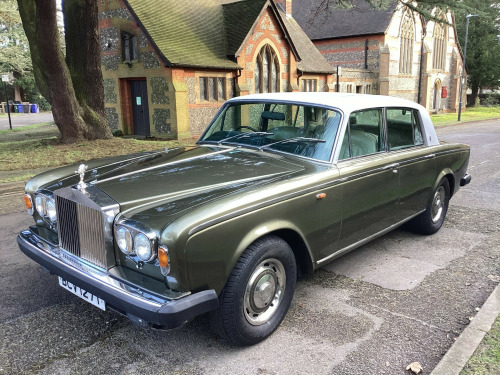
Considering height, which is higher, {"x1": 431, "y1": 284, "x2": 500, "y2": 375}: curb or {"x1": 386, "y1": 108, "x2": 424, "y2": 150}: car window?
{"x1": 386, "y1": 108, "x2": 424, "y2": 150}: car window

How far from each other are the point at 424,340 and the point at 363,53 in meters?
34.3

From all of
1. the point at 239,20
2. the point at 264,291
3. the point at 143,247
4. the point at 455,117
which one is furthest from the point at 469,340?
the point at 455,117

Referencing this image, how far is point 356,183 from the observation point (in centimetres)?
377

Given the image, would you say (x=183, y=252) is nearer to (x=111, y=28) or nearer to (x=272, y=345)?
(x=272, y=345)

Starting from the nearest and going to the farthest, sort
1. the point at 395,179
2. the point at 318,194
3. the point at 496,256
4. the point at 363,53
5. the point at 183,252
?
the point at 183,252
the point at 318,194
the point at 395,179
the point at 496,256
the point at 363,53

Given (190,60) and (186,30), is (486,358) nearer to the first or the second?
(190,60)

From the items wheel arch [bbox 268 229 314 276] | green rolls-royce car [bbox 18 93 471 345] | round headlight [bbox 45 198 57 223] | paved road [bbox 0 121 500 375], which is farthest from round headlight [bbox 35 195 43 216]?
wheel arch [bbox 268 229 314 276]

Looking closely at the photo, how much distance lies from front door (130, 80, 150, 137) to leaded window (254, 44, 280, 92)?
5423 mm

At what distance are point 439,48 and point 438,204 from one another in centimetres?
4035

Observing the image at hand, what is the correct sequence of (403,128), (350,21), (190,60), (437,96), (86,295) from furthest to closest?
(437,96) → (350,21) → (190,60) → (403,128) → (86,295)

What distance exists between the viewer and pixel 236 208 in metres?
2.76

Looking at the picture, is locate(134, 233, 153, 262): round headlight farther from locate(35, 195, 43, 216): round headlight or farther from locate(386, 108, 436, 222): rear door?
locate(386, 108, 436, 222): rear door

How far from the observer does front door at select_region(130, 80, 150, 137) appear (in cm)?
1878

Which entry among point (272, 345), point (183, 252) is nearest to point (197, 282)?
point (183, 252)
